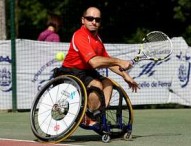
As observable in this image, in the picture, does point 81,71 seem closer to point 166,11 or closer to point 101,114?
point 101,114

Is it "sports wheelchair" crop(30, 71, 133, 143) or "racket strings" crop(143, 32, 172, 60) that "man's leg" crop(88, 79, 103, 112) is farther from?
"racket strings" crop(143, 32, 172, 60)

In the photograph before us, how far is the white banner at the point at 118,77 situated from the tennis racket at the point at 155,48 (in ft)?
17.9

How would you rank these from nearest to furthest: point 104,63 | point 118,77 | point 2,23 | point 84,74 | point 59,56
Answer: 1. point 104,63
2. point 84,74
3. point 59,56
4. point 118,77
5. point 2,23

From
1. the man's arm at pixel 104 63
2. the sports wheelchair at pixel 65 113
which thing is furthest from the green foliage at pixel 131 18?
the man's arm at pixel 104 63

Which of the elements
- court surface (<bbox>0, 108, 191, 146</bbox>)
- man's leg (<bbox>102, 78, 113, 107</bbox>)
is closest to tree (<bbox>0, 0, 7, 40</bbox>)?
court surface (<bbox>0, 108, 191, 146</bbox>)

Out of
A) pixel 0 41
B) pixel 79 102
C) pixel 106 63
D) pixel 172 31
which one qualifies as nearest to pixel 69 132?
pixel 79 102

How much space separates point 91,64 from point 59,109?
680 millimetres

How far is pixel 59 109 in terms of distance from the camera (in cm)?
873

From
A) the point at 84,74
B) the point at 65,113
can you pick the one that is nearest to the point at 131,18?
the point at 84,74

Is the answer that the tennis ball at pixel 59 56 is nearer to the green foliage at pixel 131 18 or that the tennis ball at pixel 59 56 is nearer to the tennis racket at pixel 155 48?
the tennis racket at pixel 155 48

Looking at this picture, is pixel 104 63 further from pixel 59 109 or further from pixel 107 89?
pixel 59 109

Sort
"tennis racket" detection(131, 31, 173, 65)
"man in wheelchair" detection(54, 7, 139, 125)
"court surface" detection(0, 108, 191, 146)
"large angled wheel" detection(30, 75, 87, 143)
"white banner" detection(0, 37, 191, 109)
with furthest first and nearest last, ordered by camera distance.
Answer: "white banner" detection(0, 37, 191, 109)
"tennis racket" detection(131, 31, 173, 65)
"court surface" detection(0, 108, 191, 146)
"man in wheelchair" detection(54, 7, 139, 125)
"large angled wheel" detection(30, 75, 87, 143)

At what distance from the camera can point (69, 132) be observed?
8.44 m

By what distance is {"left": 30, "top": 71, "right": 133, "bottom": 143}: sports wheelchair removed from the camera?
27.8ft
